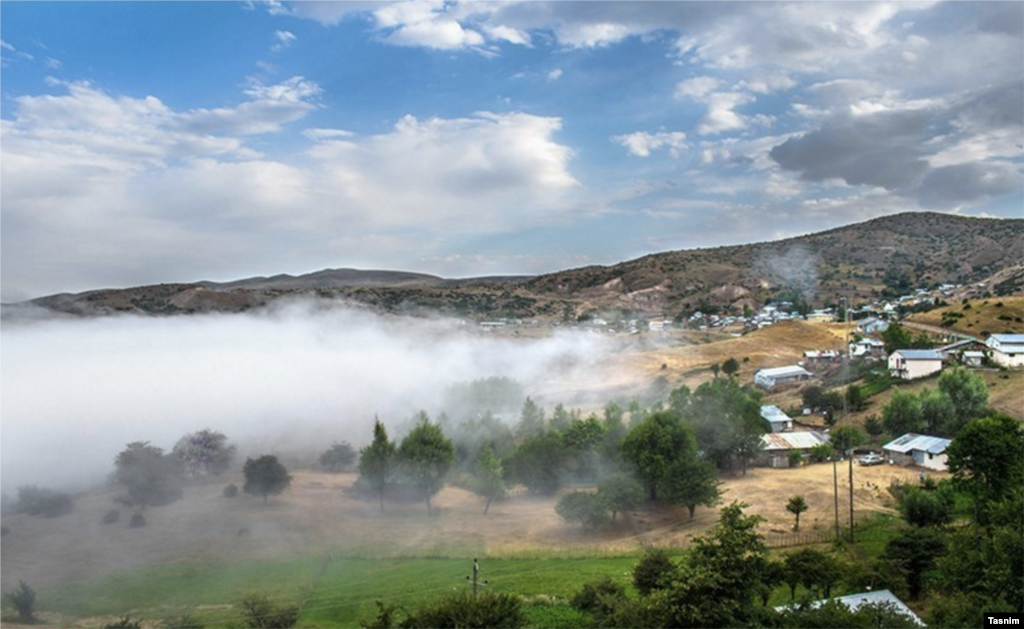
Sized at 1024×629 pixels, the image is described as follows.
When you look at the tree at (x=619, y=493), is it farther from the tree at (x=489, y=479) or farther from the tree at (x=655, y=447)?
the tree at (x=489, y=479)

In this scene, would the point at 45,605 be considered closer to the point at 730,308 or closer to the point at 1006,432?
the point at 1006,432

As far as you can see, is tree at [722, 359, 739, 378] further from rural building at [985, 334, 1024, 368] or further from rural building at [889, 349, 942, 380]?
rural building at [985, 334, 1024, 368]

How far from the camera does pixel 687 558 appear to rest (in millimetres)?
26297

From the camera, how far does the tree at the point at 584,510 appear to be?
156 feet

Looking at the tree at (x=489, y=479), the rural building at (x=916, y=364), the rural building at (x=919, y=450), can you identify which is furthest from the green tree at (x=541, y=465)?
the rural building at (x=916, y=364)

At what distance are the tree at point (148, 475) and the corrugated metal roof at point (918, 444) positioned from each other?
65530 millimetres

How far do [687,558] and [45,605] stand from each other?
3516 cm

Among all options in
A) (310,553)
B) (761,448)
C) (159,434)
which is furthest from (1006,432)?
(159,434)

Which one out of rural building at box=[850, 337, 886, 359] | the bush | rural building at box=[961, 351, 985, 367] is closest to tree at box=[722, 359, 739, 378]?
rural building at box=[850, 337, 886, 359]

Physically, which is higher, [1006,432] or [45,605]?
[1006,432]

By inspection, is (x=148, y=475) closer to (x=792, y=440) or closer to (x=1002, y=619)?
(x=1002, y=619)

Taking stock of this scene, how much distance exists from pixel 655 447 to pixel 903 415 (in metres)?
30.1

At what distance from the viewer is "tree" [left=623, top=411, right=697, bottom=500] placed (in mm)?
53062

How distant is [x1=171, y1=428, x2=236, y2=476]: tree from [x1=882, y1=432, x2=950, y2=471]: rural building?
2557 inches
